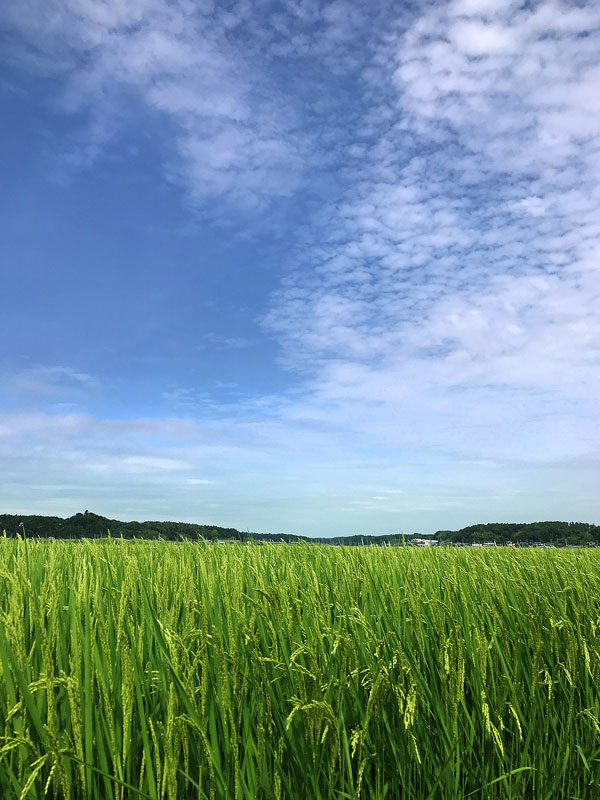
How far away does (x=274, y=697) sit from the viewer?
8.13ft

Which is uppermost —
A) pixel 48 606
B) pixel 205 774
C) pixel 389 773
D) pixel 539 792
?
pixel 48 606

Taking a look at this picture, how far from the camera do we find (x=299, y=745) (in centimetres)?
240

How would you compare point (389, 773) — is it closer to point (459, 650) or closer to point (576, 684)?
point (459, 650)

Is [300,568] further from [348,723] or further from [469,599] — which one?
[348,723]

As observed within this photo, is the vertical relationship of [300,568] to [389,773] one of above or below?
above

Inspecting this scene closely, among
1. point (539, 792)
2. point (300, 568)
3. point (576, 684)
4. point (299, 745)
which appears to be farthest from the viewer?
point (300, 568)

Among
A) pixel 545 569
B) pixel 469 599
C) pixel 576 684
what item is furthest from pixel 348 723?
pixel 545 569

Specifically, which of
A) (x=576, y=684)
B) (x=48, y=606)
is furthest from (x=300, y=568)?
(x=48, y=606)

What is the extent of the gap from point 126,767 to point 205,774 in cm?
39

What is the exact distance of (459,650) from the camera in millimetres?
2549

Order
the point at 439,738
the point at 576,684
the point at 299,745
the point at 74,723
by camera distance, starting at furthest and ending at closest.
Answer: the point at 576,684
the point at 439,738
the point at 299,745
the point at 74,723

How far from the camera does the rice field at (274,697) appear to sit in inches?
76.4

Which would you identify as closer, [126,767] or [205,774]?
[126,767]

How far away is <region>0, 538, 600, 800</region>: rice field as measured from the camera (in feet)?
6.37
